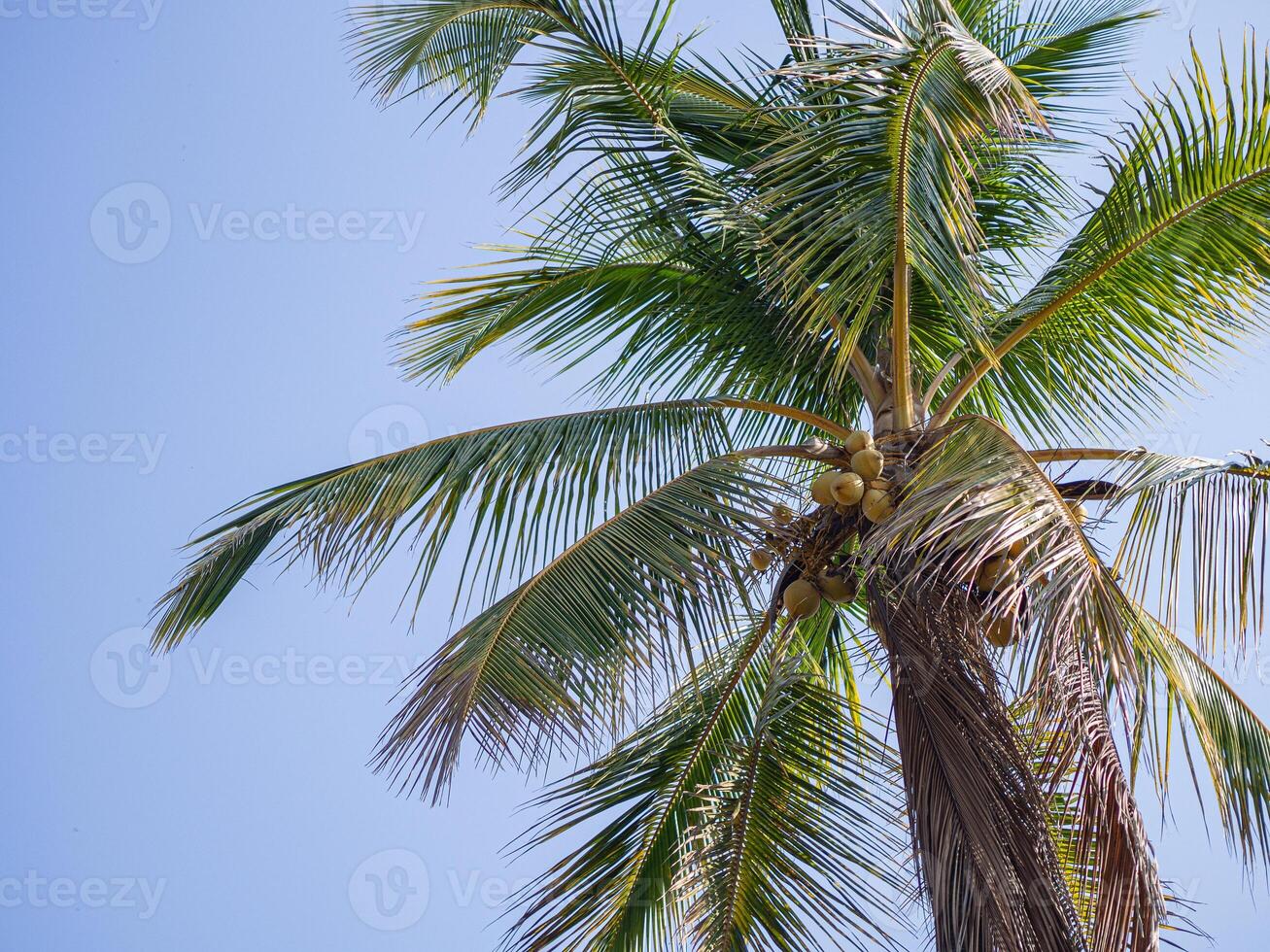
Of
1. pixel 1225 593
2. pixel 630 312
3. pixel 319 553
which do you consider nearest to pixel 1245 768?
pixel 1225 593

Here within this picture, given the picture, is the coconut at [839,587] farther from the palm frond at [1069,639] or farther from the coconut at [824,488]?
the palm frond at [1069,639]

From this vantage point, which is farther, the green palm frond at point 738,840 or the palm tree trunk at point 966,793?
the green palm frond at point 738,840

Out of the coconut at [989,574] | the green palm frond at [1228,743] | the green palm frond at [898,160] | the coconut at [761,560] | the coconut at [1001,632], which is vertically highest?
the green palm frond at [898,160]

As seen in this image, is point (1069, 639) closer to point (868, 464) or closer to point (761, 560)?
point (868, 464)

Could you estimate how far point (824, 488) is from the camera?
5.21 metres

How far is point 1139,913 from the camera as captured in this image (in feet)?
14.6

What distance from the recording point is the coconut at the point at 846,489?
5.13 m

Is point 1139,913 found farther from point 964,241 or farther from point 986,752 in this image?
point 964,241

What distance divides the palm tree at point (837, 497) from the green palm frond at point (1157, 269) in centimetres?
2

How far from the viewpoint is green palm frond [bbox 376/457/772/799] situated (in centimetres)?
475

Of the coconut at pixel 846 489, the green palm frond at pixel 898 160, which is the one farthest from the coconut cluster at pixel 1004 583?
the green palm frond at pixel 898 160

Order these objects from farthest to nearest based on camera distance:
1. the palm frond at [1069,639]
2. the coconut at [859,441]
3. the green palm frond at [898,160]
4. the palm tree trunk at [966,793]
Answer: the coconut at [859,441], the green palm frond at [898,160], the palm tree trunk at [966,793], the palm frond at [1069,639]

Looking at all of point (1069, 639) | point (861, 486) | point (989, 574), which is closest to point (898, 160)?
point (861, 486)

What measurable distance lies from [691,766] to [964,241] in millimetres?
2457
